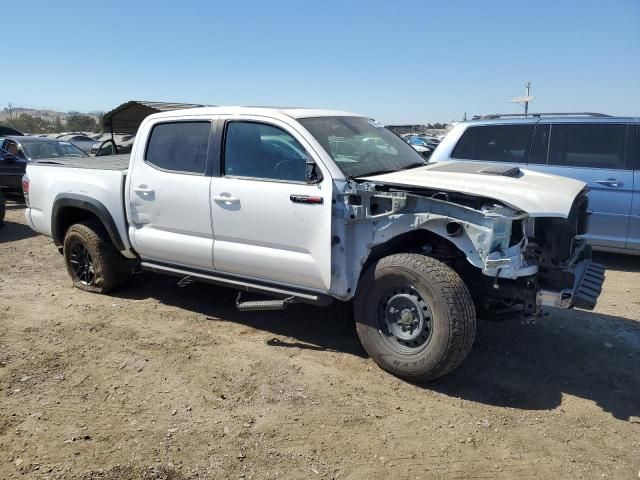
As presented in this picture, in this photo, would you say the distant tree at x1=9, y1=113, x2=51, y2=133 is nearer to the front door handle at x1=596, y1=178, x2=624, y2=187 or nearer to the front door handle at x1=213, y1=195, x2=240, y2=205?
the front door handle at x1=213, y1=195, x2=240, y2=205

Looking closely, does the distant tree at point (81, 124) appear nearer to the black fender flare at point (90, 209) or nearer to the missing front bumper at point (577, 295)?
the black fender flare at point (90, 209)

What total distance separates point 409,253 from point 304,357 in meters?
1.23

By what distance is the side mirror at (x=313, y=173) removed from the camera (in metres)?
3.96

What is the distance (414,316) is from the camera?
12.5 ft

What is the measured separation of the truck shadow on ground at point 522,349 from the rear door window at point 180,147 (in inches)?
58.4

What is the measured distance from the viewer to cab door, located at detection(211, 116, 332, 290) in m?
3.99

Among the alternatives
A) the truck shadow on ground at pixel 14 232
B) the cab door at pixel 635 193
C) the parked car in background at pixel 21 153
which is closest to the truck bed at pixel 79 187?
the truck shadow on ground at pixel 14 232

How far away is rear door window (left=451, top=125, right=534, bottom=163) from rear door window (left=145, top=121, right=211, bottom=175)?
3745mm

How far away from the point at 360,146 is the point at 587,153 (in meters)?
3.86

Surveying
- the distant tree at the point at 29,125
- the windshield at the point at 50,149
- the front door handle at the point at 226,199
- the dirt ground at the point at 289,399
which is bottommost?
the dirt ground at the point at 289,399

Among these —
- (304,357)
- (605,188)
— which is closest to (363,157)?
(304,357)

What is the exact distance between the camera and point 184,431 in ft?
10.8

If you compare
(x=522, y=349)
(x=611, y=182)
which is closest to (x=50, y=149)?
(x=611, y=182)

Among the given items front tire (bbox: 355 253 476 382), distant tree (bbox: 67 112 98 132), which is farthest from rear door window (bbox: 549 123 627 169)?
distant tree (bbox: 67 112 98 132)
